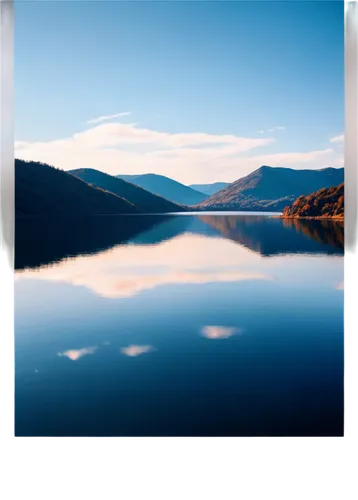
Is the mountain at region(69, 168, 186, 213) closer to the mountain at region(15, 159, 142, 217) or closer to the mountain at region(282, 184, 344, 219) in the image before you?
the mountain at region(15, 159, 142, 217)

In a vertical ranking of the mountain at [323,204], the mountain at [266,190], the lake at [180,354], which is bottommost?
the lake at [180,354]

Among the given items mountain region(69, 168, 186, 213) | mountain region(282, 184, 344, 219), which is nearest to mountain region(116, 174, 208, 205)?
mountain region(69, 168, 186, 213)

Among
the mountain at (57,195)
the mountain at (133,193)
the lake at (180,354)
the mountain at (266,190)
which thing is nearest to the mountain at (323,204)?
the mountain at (266,190)

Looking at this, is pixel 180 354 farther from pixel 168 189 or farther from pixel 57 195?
pixel 168 189

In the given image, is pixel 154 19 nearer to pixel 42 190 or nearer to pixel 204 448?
pixel 204 448

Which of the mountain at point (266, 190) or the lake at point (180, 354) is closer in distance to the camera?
the lake at point (180, 354)

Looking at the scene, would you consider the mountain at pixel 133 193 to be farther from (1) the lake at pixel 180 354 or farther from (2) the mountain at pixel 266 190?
(1) the lake at pixel 180 354
